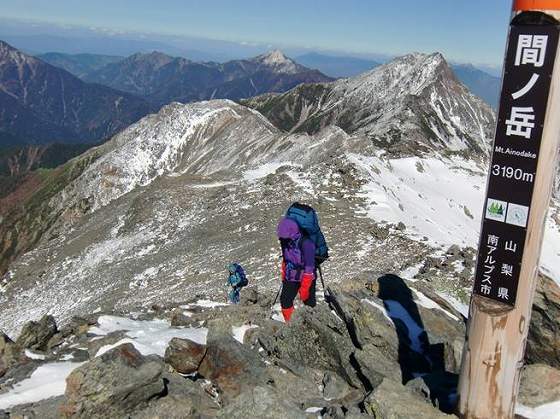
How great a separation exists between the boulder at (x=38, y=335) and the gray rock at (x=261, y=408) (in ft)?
28.7

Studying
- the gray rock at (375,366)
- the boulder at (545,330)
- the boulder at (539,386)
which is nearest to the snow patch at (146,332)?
the gray rock at (375,366)

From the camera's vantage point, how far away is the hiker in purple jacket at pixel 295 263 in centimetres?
1266

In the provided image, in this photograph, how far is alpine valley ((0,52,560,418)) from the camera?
8.38 m

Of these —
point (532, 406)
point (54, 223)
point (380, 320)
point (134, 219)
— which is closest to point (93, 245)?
point (134, 219)

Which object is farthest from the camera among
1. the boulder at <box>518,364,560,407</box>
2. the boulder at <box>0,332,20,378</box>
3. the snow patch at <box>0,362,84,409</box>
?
the boulder at <box>0,332,20,378</box>

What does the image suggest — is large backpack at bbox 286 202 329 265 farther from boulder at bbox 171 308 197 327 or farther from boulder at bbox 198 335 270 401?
boulder at bbox 171 308 197 327

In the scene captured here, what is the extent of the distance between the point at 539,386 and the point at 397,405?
2625 mm

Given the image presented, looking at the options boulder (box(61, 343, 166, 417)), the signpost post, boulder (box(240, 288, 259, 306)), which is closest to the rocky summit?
boulder (box(61, 343, 166, 417))

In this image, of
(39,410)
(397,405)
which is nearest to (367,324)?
(397,405)

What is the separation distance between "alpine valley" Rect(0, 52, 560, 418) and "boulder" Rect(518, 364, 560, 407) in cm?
2

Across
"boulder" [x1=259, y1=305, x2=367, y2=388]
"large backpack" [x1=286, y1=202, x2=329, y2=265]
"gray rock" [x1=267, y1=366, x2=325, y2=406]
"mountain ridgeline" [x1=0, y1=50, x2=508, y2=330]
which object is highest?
"large backpack" [x1=286, y1=202, x2=329, y2=265]

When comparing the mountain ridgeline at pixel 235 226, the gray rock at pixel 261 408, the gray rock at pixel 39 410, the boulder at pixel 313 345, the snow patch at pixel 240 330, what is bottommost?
the mountain ridgeline at pixel 235 226

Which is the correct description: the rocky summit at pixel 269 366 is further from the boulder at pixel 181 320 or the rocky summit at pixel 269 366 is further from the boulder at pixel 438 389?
the boulder at pixel 181 320

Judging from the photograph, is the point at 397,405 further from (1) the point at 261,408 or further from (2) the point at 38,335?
(2) the point at 38,335
